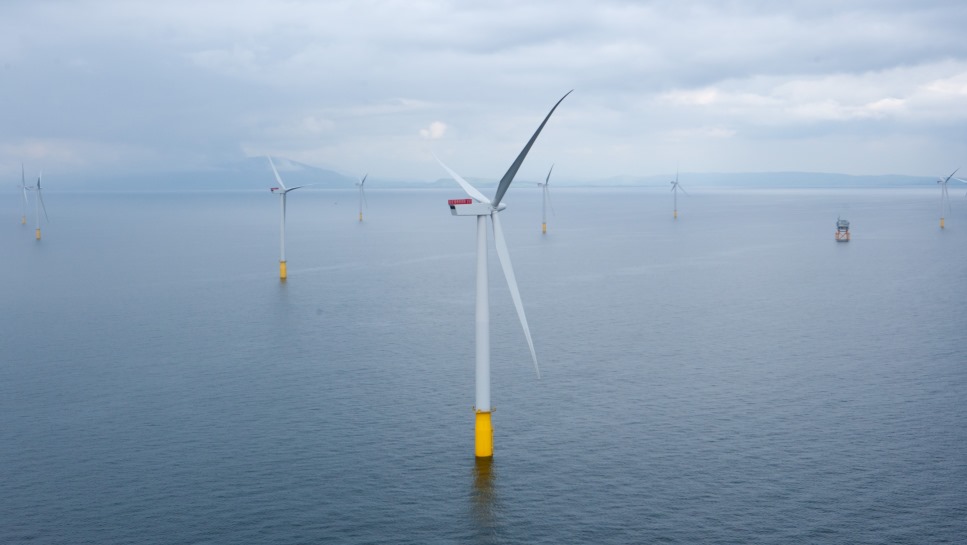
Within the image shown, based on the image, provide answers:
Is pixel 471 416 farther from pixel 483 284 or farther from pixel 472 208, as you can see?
pixel 472 208

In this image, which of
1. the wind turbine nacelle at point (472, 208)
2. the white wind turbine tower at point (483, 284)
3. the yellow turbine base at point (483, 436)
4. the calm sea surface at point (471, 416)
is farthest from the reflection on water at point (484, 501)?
the wind turbine nacelle at point (472, 208)

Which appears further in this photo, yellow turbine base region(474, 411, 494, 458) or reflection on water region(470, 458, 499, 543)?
yellow turbine base region(474, 411, 494, 458)

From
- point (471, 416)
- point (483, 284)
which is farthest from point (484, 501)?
point (471, 416)

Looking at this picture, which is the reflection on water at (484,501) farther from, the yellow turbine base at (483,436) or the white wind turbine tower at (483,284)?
the white wind turbine tower at (483,284)

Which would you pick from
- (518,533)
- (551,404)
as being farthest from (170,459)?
(551,404)

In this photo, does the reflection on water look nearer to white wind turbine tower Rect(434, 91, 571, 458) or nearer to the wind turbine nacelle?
white wind turbine tower Rect(434, 91, 571, 458)

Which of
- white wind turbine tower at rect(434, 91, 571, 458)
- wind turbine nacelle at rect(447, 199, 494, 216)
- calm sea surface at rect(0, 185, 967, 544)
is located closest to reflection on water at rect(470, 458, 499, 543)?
calm sea surface at rect(0, 185, 967, 544)

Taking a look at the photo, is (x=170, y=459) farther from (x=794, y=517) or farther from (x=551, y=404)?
(x=794, y=517)
